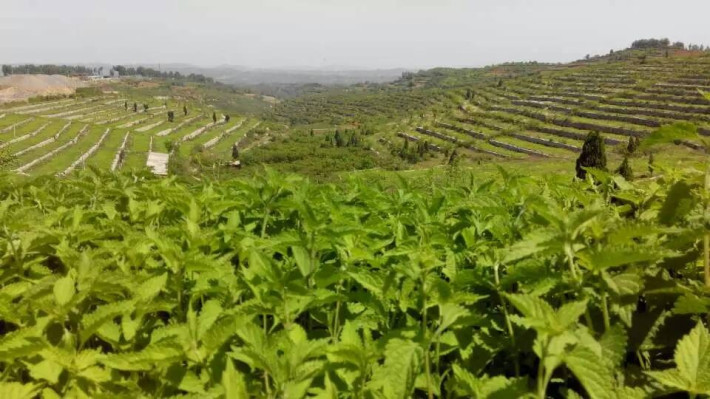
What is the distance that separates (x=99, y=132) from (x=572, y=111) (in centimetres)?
9369

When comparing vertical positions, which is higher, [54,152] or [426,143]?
[426,143]

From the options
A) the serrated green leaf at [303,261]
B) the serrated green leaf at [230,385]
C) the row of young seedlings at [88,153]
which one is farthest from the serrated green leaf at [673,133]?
the row of young seedlings at [88,153]

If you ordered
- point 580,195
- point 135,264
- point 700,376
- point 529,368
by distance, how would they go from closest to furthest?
point 700,376, point 529,368, point 580,195, point 135,264

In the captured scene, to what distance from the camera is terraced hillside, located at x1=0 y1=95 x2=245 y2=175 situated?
2997 inches

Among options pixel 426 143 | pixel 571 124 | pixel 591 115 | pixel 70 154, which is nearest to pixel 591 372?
pixel 571 124

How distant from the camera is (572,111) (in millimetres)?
84875

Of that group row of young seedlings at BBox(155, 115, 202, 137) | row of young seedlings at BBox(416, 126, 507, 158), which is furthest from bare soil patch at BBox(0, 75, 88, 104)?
row of young seedlings at BBox(416, 126, 507, 158)

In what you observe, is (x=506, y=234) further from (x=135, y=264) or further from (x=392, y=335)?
(x=135, y=264)

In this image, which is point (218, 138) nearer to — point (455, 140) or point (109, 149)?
point (109, 149)

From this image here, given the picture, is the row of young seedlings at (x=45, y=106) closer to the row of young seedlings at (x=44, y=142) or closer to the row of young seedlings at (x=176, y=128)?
the row of young seedlings at (x=44, y=142)

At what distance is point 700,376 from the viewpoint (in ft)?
5.07

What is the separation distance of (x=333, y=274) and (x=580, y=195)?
1.44 metres

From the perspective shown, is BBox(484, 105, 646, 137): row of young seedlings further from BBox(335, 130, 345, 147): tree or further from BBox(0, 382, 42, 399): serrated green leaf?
BBox(0, 382, 42, 399): serrated green leaf

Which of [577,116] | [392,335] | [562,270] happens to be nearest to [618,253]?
[562,270]
